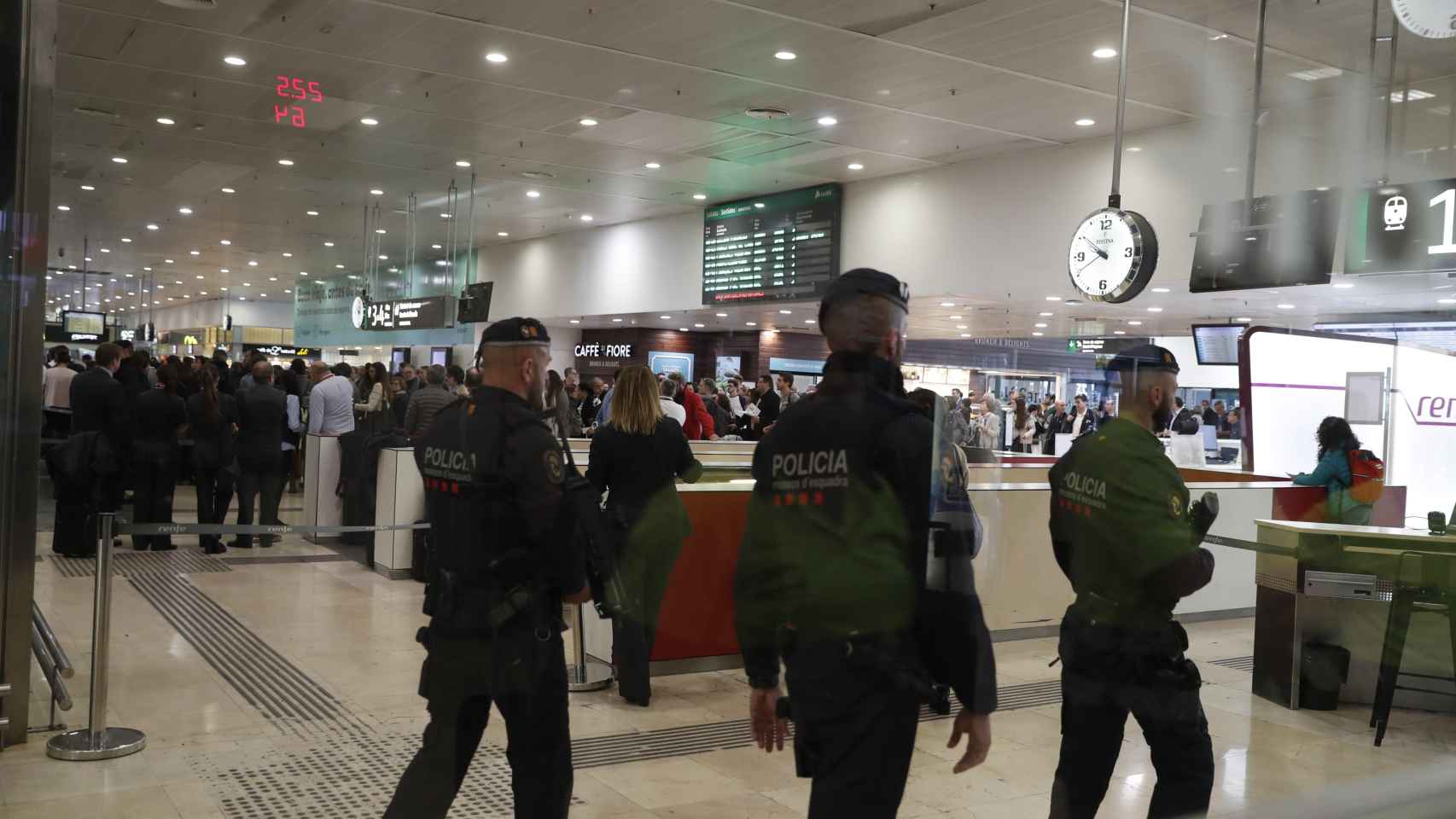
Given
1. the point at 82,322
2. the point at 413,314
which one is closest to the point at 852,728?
the point at 413,314

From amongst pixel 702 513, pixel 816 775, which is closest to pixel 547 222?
pixel 702 513

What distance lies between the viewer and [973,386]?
210 centimetres

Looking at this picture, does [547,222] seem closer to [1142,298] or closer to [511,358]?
[1142,298]

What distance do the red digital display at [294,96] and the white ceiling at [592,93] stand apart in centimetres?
8

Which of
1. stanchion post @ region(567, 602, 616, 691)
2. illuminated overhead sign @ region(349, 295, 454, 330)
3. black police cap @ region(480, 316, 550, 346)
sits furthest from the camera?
illuminated overhead sign @ region(349, 295, 454, 330)

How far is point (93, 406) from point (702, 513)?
16.2 ft

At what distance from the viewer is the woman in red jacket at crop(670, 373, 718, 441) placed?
456cm

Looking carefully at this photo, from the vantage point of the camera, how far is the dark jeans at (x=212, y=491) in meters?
8.97

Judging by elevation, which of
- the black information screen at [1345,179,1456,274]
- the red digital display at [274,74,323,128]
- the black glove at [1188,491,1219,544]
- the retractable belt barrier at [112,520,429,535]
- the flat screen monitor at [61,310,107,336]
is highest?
the red digital display at [274,74,323,128]

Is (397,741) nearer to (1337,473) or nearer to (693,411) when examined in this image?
(693,411)

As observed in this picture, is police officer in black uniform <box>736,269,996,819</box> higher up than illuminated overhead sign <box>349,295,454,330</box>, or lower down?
lower down

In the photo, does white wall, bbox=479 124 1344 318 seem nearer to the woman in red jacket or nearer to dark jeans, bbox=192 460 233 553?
the woman in red jacket

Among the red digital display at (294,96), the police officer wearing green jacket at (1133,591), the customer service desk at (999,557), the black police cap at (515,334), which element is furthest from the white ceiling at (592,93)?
the police officer wearing green jacket at (1133,591)

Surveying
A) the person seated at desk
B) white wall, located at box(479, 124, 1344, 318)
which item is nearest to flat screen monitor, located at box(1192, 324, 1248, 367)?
white wall, located at box(479, 124, 1344, 318)
